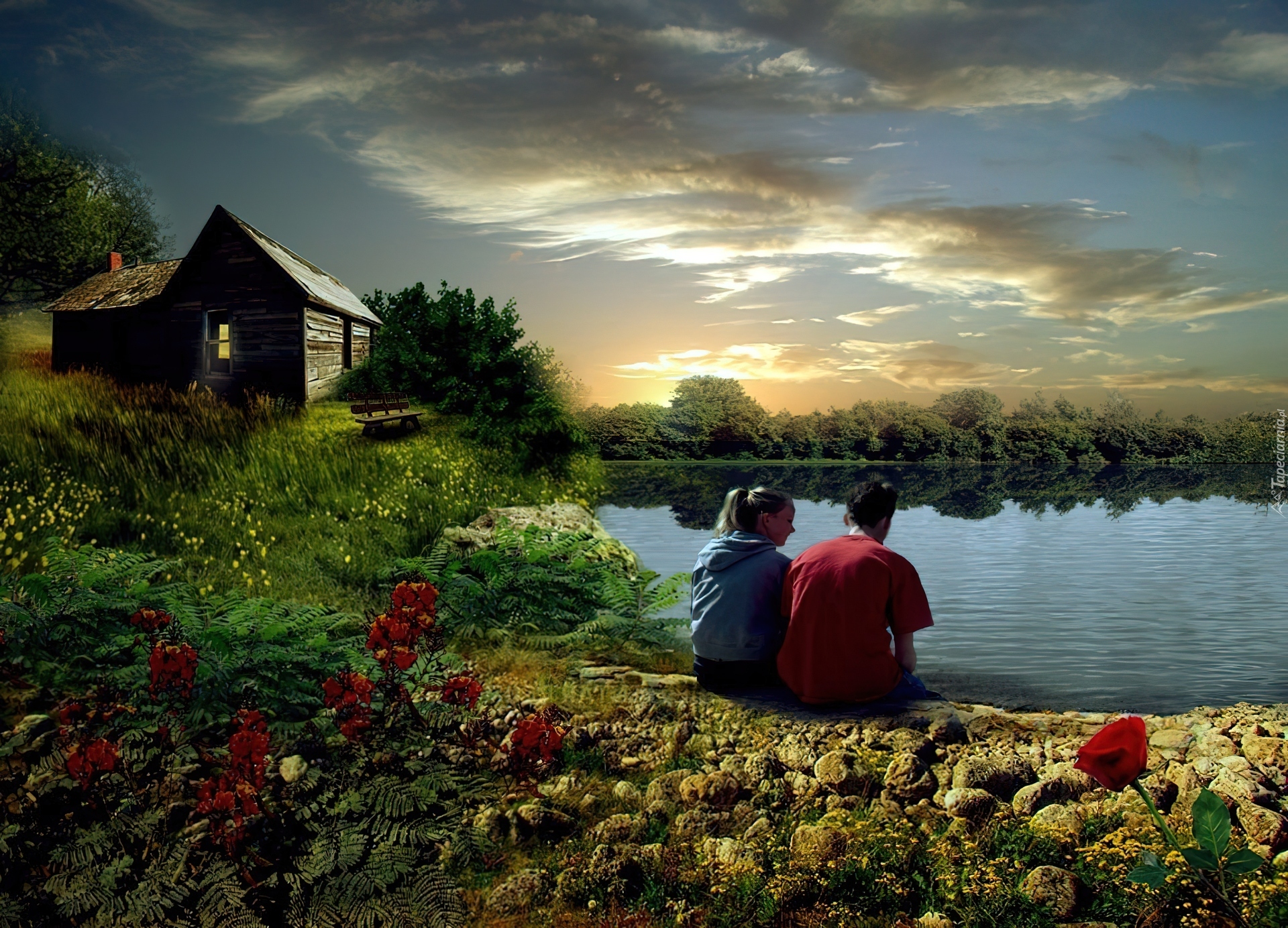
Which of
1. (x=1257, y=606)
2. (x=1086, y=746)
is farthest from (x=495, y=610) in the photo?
(x=1257, y=606)

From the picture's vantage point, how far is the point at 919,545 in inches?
652

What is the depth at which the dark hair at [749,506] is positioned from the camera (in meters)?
5.76

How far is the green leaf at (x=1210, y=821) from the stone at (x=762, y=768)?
2.11 metres

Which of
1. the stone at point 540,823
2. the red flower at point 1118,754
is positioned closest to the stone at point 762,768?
the stone at point 540,823

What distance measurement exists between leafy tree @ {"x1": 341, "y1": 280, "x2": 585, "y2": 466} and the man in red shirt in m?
9.64

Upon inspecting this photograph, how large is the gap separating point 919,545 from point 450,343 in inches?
390

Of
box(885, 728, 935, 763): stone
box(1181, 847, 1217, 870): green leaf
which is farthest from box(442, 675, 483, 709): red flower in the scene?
box(1181, 847, 1217, 870): green leaf

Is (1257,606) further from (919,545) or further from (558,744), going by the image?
(558,744)

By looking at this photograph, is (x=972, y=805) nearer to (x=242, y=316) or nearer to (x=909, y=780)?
(x=909, y=780)

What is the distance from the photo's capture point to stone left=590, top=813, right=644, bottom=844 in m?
4.17

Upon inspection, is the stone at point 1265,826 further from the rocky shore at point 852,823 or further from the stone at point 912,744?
the stone at point 912,744

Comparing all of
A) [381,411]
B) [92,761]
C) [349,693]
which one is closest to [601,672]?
[349,693]

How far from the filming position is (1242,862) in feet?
9.57

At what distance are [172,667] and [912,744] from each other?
4168 millimetres
